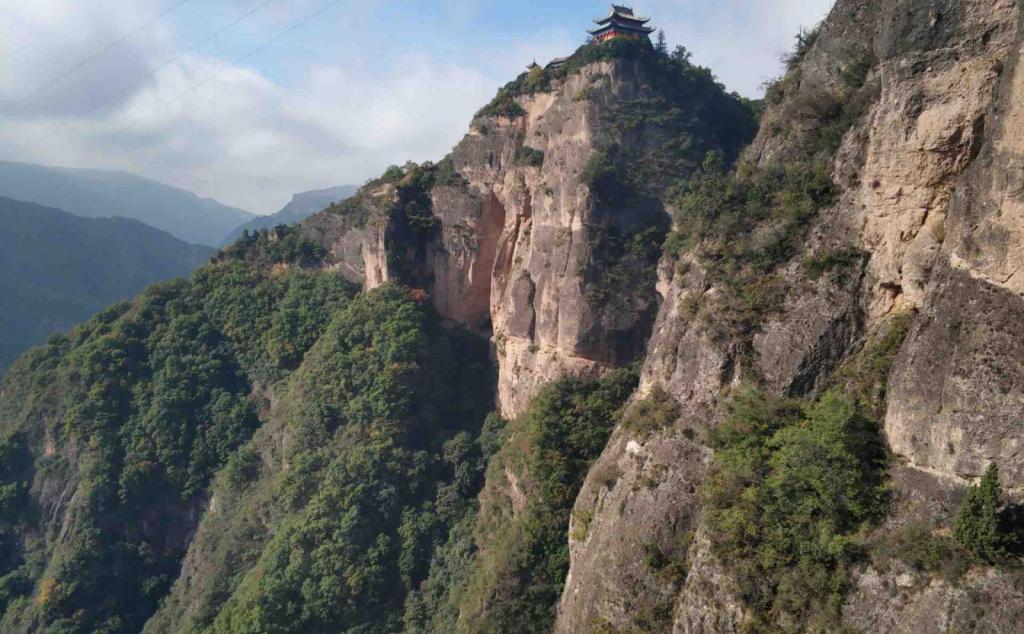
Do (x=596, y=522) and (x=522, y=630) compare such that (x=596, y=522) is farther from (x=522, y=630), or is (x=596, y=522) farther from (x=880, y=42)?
(x=880, y=42)

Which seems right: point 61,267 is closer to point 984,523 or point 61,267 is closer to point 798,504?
point 798,504

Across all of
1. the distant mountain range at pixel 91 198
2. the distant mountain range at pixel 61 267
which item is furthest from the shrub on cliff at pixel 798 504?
the distant mountain range at pixel 91 198

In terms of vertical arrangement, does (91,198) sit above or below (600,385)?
above

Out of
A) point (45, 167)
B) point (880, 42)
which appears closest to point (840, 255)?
point (880, 42)

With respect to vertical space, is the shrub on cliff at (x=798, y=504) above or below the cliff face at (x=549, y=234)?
below

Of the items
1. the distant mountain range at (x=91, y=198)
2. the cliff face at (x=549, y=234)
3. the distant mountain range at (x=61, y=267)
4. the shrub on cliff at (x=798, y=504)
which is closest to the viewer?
the shrub on cliff at (x=798, y=504)

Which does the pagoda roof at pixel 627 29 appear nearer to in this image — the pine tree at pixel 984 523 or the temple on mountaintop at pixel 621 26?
the temple on mountaintop at pixel 621 26

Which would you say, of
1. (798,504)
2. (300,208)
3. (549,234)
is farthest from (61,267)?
(798,504)
